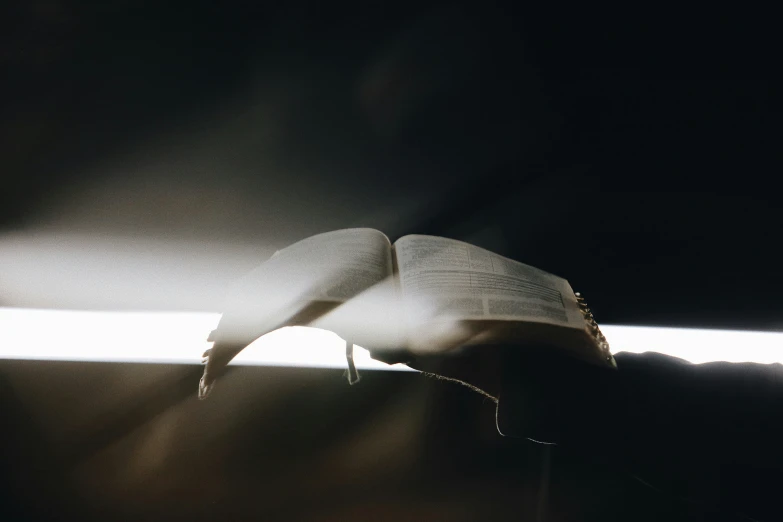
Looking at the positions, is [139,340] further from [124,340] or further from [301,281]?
[301,281]

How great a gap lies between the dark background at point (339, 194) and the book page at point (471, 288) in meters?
0.29

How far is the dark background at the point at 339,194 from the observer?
81 cm

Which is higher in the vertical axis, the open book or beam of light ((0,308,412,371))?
the open book

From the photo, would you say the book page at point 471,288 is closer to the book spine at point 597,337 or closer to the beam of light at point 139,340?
the book spine at point 597,337

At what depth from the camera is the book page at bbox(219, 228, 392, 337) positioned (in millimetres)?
476

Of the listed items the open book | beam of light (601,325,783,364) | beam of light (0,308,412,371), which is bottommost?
beam of light (0,308,412,371)

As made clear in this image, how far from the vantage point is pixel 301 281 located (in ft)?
1.63

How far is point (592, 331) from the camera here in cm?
57

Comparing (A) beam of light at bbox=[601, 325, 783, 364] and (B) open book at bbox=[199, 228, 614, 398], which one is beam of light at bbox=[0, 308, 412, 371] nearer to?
(B) open book at bbox=[199, 228, 614, 398]

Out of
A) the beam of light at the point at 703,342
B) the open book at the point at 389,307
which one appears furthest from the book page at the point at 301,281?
the beam of light at the point at 703,342

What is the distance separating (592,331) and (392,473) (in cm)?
51

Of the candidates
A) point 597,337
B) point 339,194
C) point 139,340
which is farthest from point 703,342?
point 139,340

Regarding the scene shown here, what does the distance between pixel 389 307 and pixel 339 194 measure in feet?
1.45

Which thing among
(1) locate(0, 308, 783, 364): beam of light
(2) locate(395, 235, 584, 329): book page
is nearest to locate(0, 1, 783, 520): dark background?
(1) locate(0, 308, 783, 364): beam of light
